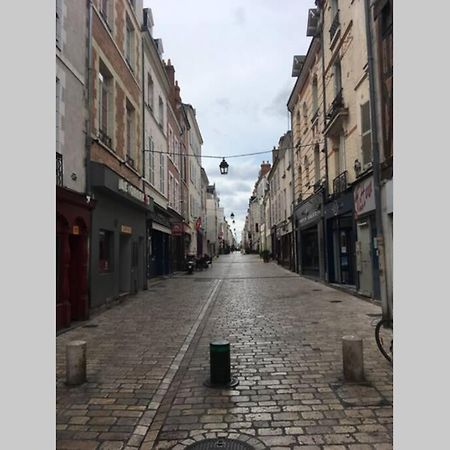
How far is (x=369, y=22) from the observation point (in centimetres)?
1170

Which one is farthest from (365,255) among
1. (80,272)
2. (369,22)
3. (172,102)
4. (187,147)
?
(187,147)

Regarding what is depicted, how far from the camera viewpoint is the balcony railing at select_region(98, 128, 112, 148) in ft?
41.2

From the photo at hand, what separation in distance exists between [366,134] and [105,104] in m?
8.02

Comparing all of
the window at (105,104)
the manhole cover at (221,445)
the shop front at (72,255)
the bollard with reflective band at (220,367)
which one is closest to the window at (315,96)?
the window at (105,104)

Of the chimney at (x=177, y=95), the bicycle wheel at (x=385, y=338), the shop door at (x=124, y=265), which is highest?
the chimney at (x=177, y=95)

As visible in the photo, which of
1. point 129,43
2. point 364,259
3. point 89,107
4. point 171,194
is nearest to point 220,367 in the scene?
point 89,107

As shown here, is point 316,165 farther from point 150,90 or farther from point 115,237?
point 115,237

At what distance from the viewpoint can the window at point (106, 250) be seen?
41.9 feet

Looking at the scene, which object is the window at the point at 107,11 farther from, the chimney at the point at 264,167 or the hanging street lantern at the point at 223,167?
the chimney at the point at 264,167

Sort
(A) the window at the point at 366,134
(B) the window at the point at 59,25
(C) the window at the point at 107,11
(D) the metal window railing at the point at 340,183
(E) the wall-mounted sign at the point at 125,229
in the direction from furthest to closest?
(D) the metal window railing at the point at 340,183
(E) the wall-mounted sign at the point at 125,229
(A) the window at the point at 366,134
(C) the window at the point at 107,11
(B) the window at the point at 59,25

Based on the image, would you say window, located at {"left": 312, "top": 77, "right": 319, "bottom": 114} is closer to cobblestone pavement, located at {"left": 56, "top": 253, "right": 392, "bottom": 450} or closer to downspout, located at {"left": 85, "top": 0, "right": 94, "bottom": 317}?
downspout, located at {"left": 85, "top": 0, "right": 94, "bottom": 317}

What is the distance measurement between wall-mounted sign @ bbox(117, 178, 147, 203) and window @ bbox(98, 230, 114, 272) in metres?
1.37

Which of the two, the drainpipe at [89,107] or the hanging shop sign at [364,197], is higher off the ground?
the drainpipe at [89,107]

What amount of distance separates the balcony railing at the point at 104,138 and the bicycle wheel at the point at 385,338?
8.86 meters
